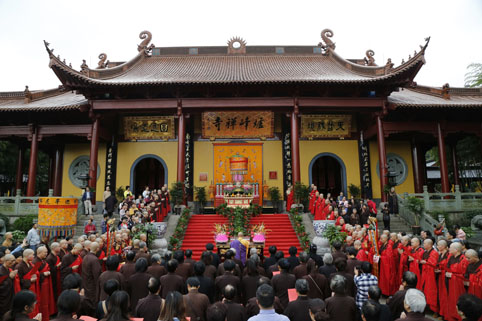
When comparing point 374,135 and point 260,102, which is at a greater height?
point 260,102

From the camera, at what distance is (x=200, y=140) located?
15312 millimetres

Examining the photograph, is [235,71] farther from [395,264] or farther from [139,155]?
[395,264]

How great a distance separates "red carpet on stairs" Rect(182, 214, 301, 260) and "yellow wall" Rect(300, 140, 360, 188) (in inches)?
174

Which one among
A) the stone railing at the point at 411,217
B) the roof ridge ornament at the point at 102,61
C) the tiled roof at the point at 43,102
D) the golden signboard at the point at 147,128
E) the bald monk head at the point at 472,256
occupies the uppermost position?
the roof ridge ornament at the point at 102,61

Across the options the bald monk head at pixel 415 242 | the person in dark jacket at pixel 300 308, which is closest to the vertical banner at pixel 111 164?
the bald monk head at pixel 415 242

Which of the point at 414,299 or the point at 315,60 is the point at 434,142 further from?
the point at 414,299

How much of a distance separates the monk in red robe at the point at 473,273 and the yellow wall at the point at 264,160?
10421 millimetres

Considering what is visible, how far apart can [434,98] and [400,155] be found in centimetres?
295

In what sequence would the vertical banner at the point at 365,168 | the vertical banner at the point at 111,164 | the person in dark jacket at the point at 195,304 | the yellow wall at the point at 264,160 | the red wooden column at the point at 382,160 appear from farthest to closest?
the yellow wall at the point at 264,160
the vertical banner at the point at 111,164
the vertical banner at the point at 365,168
the red wooden column at the point at 382,160
the person in dark jacket at the point at 195,304

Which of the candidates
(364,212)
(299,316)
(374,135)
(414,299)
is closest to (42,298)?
(299,316)

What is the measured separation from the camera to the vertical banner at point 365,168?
48.3ft

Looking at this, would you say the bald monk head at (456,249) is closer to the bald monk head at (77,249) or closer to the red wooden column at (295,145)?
the bald monk head at (77,249)

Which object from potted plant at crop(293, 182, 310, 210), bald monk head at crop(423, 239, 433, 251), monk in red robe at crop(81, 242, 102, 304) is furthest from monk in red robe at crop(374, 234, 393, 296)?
monk in red robe at crop(81, 242, 102, 304)

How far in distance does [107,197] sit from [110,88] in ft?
14.7
